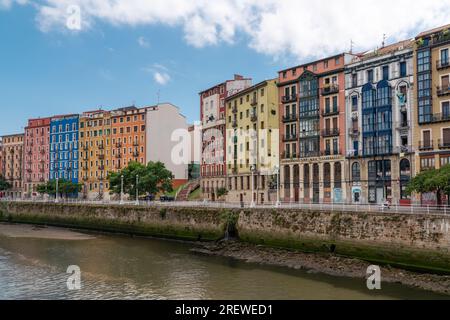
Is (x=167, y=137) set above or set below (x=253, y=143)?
above

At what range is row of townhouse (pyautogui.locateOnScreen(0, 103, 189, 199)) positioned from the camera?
111438mm

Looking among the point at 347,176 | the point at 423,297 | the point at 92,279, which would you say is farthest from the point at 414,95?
the point at 92,279

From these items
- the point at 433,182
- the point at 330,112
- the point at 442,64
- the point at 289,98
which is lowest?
the point at 433,182

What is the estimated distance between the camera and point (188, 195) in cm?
9969

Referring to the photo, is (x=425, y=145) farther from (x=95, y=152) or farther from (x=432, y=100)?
(x=95, y=152)

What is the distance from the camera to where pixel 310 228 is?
45812 millimetres

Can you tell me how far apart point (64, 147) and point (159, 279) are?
329 ft

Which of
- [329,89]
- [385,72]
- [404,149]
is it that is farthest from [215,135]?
[404,149]

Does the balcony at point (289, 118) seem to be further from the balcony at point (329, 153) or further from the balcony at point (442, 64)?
the balcony at point (442, 64)

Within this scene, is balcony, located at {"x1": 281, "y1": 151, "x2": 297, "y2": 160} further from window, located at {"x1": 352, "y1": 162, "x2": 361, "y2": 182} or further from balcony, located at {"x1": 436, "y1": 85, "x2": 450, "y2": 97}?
balcony, located at {"x1": 436, "y1": 85, "x2": 450, "y2": 97}

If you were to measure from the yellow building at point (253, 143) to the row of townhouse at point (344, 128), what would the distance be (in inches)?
7.2

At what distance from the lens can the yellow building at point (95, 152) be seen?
118 meters

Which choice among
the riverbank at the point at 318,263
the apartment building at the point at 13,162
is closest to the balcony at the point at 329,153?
the riverbank at the point at 318,263

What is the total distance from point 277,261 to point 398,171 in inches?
1064
